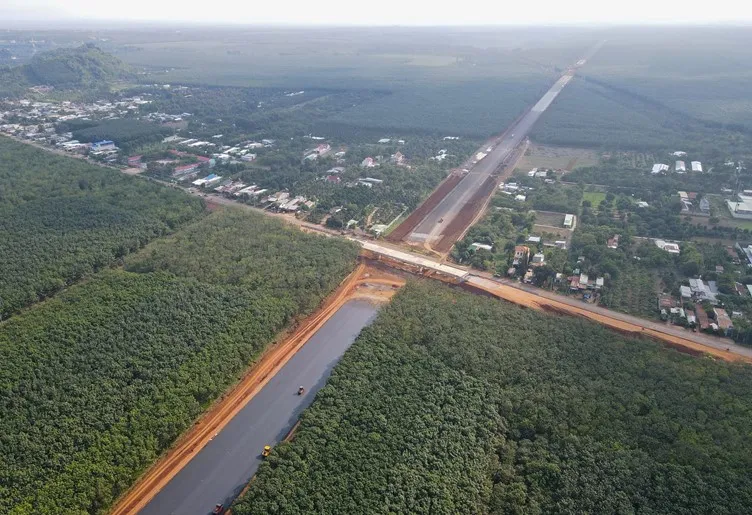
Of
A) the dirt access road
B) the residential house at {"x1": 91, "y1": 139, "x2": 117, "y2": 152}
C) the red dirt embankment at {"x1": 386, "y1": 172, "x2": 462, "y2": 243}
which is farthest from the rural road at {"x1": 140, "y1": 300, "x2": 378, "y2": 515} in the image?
the residential house at {"x1": 91, "y1": 139, "x2": 117, "y2": 152}

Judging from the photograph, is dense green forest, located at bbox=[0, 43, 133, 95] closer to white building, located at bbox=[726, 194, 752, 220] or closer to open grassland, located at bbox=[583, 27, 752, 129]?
white building, located at bbox=[726, 194, 752, 220]

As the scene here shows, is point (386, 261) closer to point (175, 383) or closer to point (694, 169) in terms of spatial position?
point (175, 383)

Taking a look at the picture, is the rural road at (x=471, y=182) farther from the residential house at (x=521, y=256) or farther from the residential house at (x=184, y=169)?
the residential house at (x=184, y=169)

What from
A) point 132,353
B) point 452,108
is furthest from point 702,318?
point 452,108

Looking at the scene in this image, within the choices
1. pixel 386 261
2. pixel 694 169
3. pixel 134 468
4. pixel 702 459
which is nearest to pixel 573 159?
pixel 694 169

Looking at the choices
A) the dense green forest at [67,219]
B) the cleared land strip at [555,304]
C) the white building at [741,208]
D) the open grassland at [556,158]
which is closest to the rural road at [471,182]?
the open grassland at [556,158]
